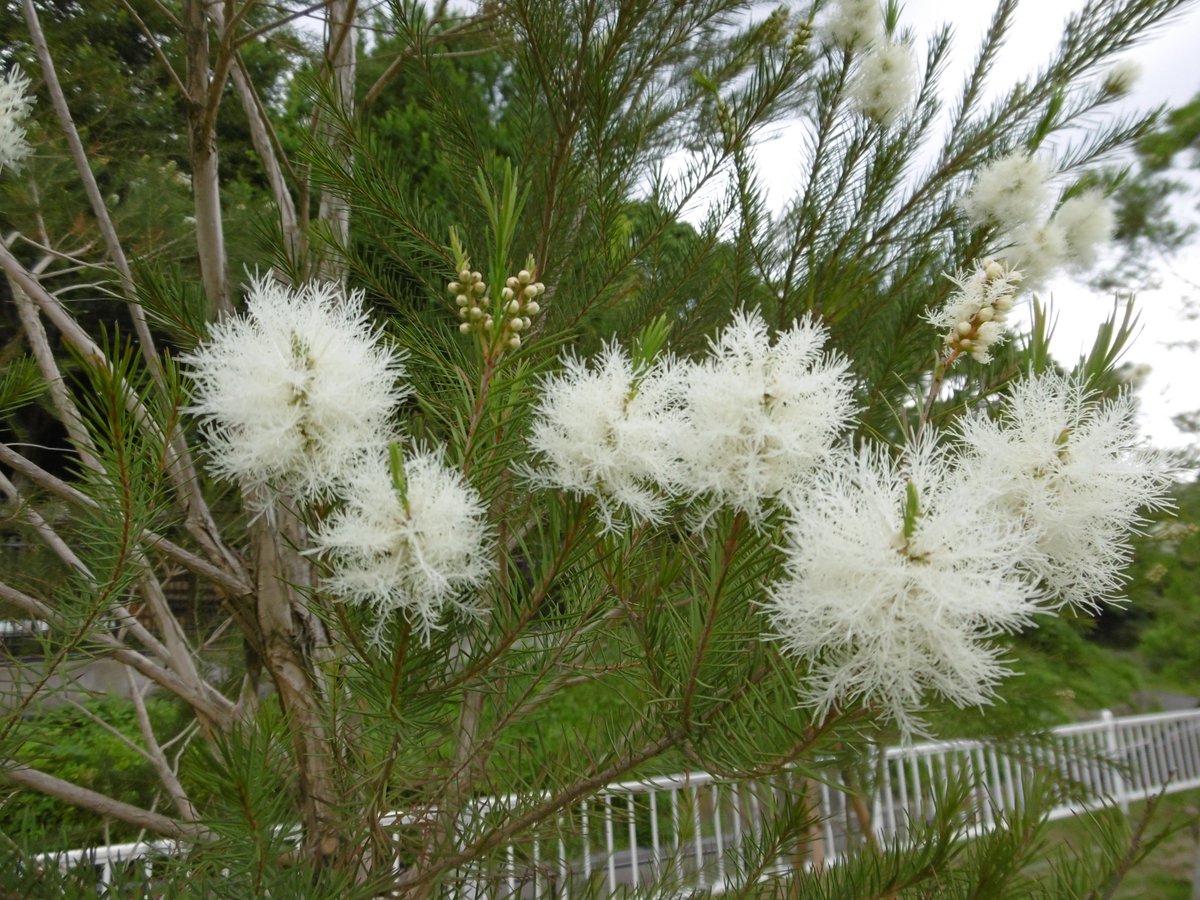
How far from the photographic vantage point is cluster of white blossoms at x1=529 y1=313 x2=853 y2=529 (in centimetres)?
53

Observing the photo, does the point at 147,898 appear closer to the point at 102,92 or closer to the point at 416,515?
the point at 416,515

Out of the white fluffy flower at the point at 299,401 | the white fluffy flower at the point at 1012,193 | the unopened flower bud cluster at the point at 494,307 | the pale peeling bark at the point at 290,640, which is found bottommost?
the pale peeling bark at the point at 290,640

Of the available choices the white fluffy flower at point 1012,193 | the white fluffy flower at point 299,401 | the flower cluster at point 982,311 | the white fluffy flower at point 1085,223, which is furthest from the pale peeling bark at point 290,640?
the white fluffy flower at point 1085,223

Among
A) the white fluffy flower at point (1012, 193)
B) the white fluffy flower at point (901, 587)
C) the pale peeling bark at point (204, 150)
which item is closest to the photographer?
the white fluffy flower at point (901, 587)

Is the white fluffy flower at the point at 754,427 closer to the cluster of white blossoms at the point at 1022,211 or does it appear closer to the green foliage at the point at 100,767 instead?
the cluster of white blossoms at the point at 1022,211

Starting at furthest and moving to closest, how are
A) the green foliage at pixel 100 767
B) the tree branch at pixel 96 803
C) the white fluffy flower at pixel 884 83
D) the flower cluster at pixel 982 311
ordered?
the green foliage at pixel 100 767, the white fluffy flower at pixel 884 83, the tree branch at pixel 96 803, the flower cluster at pixel 982 311

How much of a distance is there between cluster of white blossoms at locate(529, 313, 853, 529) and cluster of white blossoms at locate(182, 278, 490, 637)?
95 mm

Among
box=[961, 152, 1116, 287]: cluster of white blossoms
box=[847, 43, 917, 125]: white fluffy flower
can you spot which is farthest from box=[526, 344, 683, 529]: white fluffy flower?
box=[847, 43, 917, 125]: white fluffy flower

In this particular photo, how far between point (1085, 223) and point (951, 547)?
1.24m

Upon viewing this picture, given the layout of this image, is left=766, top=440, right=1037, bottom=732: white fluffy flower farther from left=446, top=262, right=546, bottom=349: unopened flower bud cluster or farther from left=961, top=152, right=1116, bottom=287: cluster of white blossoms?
left=961, top=152, right=1116, bottom=287: cluster of white blossoms

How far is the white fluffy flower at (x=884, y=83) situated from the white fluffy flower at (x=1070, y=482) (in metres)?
0.92

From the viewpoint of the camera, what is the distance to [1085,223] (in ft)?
4.66

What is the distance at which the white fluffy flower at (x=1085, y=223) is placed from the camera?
1.42m

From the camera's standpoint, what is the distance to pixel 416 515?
0.50 meters
